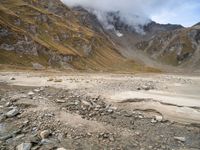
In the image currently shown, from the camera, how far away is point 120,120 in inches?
872

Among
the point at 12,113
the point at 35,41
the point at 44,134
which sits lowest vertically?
the point at 44,134

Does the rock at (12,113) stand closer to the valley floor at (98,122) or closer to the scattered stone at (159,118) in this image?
the valley floor at (98,122)

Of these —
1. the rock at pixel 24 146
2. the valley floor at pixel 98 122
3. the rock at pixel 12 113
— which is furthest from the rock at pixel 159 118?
the rock at pixel 12 113

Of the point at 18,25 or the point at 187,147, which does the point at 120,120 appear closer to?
the point at 187,147

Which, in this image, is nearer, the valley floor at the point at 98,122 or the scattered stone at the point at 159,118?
the valley floor at the point at 98,122

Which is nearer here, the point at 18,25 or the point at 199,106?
the point at 199,106

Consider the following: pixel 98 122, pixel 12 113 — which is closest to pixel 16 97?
pixel 12 113

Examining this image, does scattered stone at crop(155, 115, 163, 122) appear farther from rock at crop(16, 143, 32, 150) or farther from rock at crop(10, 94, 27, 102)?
rock at crop(10, 94, 27, 102)

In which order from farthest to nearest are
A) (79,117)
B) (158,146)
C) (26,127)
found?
(79,117) → (26,127) → (158,146)

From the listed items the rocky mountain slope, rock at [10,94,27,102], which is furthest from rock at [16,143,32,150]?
the rocky mountain slope

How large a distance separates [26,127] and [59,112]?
320 cm

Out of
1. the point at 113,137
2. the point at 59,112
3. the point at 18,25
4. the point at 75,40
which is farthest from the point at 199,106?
the point at 75,40

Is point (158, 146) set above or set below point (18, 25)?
below

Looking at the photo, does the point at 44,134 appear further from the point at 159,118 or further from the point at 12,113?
the point at 159,118
